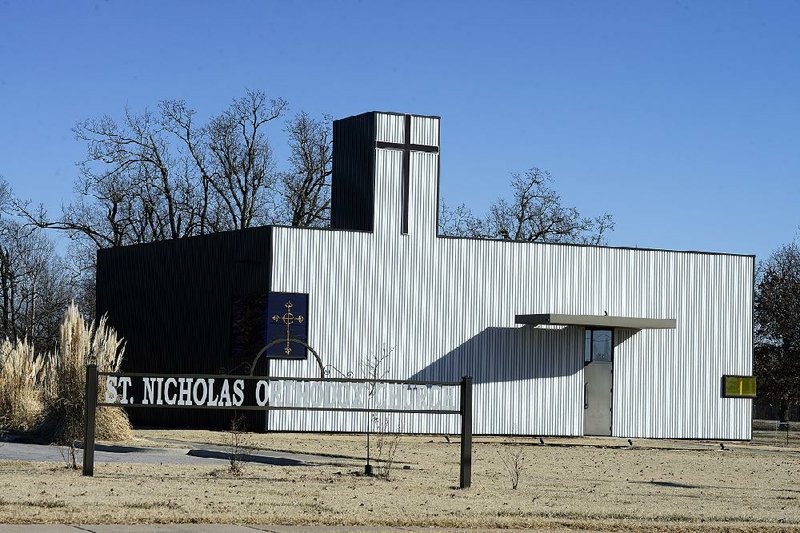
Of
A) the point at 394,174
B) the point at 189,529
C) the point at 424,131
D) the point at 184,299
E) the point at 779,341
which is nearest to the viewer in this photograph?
the point at 189,529

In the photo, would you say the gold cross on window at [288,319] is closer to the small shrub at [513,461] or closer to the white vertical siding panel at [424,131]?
the white vertical siding panel at [424,131]

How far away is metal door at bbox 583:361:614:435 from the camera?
3544 cm

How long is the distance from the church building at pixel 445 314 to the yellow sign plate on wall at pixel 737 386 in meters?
0.04

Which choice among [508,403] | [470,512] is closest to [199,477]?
[470,512]

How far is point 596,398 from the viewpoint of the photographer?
117 feet

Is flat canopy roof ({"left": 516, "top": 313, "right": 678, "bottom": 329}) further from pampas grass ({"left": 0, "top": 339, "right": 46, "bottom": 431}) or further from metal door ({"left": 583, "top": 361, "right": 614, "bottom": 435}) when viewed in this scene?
pampas grass ({"left": 0, "top": 339, "right": 46, "bottom": 431})

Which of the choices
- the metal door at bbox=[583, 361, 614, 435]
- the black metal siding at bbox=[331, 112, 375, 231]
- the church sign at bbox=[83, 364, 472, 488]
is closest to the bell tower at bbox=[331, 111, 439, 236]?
the black metal siding at bbox=[331, 112, 375, 231]

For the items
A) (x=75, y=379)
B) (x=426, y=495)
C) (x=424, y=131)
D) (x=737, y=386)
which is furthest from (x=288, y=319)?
(x=426, y=495)

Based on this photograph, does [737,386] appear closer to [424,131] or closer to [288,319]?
[424,131]

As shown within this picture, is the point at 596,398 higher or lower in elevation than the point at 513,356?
lower

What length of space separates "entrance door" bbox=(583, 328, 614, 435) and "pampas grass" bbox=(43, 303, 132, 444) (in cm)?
1414

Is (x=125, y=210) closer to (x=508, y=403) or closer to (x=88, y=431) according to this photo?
(x=508, y=403)

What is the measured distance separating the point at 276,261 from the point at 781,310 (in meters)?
33.6

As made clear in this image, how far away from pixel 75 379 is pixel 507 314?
43.2 feet
